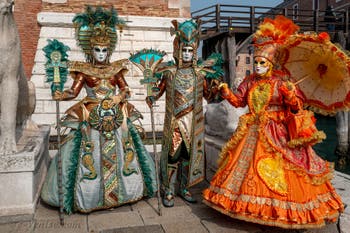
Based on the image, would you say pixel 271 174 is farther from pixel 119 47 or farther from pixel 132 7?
pixel 132 7

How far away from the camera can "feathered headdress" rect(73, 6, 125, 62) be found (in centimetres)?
427

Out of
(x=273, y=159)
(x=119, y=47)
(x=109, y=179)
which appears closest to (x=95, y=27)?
(x=109, y=179)

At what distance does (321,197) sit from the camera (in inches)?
142

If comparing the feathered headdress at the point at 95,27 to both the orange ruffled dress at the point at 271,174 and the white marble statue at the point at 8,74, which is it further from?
the orange ruffled dress at the point at 271,174

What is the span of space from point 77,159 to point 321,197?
2771mm

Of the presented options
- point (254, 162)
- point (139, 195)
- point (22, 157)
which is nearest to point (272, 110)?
point (254, 162)

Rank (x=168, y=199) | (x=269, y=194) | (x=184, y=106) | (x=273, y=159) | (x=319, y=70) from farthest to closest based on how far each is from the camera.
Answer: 1. (x=168, y=199)
2. (x=184, y=106)
3. (x=319, y=70)
4. (x=273, y=159)
5. (x=269, y=194)

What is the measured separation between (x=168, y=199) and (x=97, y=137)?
1.19 metres

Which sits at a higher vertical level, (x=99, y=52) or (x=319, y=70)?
(x=99, y=52)

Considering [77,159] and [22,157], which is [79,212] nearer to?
[77,159]

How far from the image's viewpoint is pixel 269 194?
3527 mm

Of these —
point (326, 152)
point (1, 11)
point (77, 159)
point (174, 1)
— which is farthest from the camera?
point (326, 152)

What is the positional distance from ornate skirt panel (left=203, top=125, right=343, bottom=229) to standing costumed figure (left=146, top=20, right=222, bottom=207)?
0.68 metres

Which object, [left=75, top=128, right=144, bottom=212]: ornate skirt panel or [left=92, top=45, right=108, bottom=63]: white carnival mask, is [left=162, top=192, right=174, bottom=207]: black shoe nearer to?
[left=75, top=128, right=144, bottom=212]: ornate skirt panel
